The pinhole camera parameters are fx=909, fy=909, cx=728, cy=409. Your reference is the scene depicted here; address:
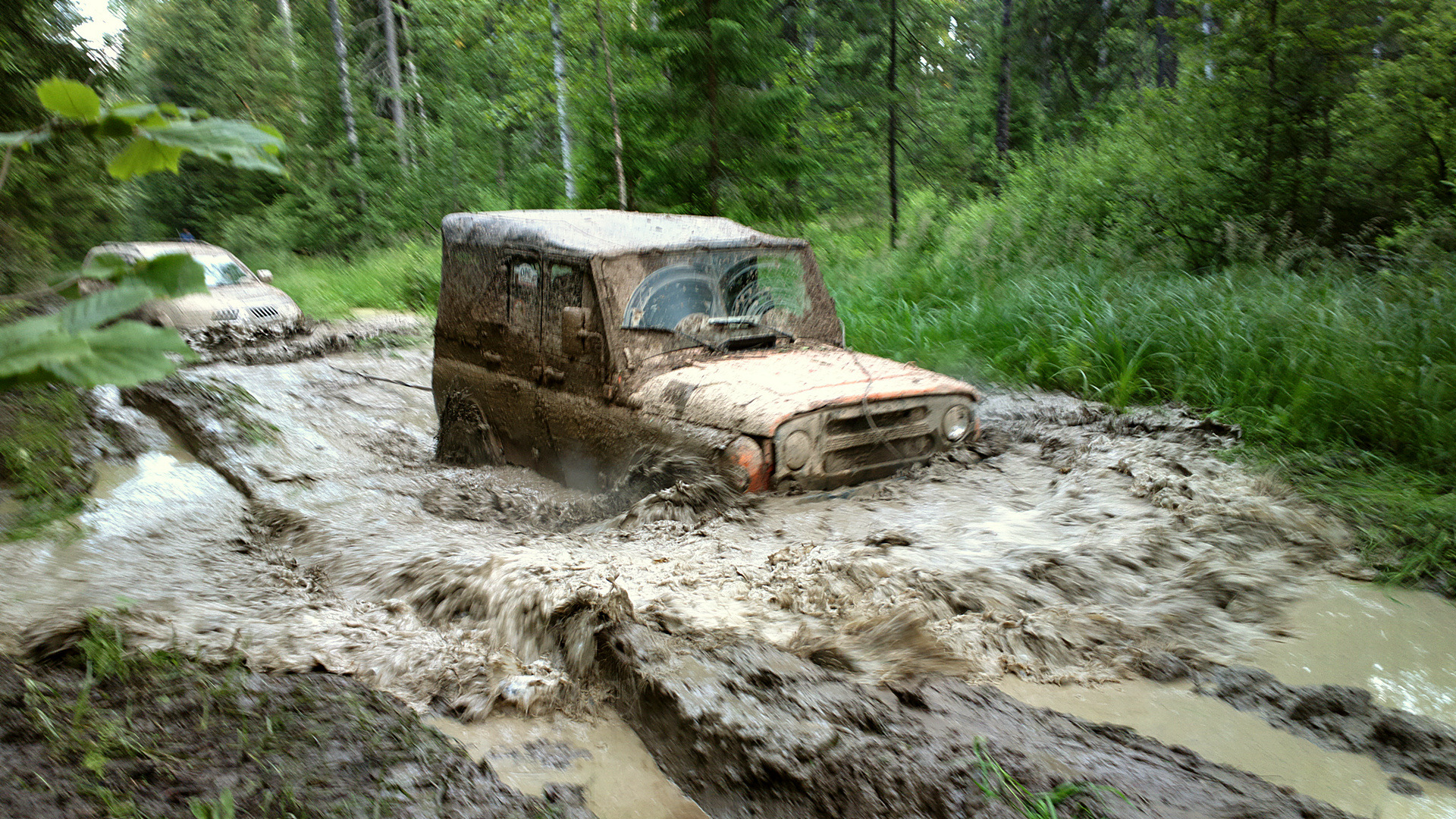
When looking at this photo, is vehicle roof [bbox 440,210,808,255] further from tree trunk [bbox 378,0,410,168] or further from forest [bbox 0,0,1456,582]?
tree trunk [bbox 378,0,410,168]

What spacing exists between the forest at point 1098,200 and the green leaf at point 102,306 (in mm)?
267

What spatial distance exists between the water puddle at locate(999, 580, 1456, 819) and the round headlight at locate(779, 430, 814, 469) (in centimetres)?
166

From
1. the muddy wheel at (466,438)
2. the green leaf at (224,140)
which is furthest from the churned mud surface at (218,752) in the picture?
the muddy wheel at (466,438)

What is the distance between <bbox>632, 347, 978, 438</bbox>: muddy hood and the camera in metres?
4.50

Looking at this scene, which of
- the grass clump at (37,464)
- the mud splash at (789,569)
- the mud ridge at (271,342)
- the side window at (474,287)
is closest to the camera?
the mud splash at (789,569)

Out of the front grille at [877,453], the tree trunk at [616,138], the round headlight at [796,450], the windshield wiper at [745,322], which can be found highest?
the tree trunk at [616,138]

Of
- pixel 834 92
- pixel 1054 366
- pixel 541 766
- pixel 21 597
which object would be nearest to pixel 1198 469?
pixel 1054 366

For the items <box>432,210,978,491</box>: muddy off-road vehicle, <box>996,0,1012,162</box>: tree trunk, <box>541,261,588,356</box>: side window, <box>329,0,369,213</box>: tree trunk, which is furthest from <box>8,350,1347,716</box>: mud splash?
<box>329,0,369,213</box>: tree trunk

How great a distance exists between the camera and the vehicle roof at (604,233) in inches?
209

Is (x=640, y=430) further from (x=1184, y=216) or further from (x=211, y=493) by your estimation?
(x=1184, y=216)

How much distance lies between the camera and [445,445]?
6480 millimetres

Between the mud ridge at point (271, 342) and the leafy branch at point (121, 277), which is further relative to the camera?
the mud ridge at point (271, 342)

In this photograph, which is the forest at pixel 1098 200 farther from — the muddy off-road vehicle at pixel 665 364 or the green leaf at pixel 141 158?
the muddy off-road vehicle at pixel 665 364

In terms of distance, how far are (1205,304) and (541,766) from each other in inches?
245
